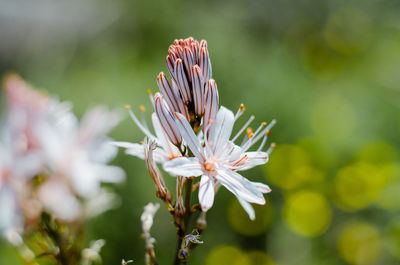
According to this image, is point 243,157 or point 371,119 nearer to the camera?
point 243,157

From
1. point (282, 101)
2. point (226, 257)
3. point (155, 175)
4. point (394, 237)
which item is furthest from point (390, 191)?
point (155, 175)

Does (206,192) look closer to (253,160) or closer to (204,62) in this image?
(253,160)

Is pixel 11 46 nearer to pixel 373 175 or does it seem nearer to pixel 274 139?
pixel 274 139

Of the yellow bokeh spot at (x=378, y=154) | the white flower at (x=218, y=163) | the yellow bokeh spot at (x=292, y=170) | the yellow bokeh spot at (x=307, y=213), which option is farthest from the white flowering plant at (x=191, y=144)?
→ the yellow bokeh spot at (x=378, y=154)

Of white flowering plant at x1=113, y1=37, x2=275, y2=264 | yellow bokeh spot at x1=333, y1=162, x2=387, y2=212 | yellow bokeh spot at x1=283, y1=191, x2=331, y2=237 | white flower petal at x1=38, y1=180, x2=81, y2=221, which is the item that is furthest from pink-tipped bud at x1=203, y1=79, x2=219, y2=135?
yellow bokeh spot at x1=333, y1=162, x2=387, y2=212

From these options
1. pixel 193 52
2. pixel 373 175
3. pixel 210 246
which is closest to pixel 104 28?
pixel 210 246

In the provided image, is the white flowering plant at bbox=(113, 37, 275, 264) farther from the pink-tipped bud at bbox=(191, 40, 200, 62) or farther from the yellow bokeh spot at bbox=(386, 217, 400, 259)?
the yellow bokeh spot at bbox=(386, 217, 400, 259)
